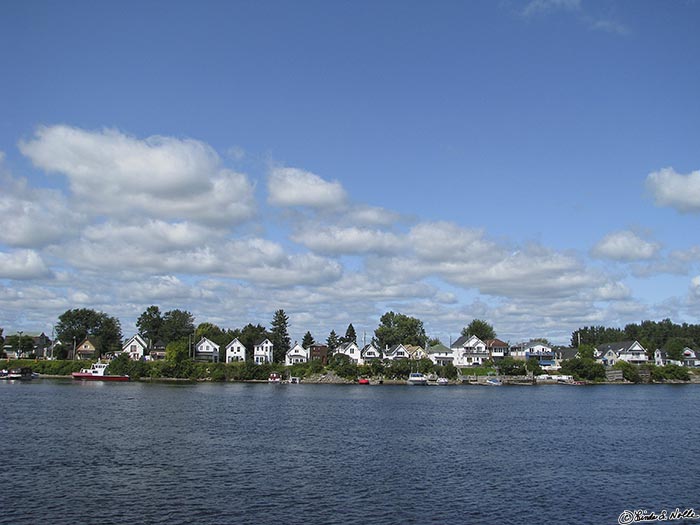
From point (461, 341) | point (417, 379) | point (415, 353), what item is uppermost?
point (461, 341)

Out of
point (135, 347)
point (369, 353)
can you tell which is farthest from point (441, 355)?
point (135, 347)

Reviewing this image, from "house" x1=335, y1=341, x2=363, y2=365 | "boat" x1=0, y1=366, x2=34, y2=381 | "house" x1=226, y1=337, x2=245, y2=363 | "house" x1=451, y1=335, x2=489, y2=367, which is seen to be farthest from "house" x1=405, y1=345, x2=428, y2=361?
"boat" x1=0, y1=366, x2=34, y2=381

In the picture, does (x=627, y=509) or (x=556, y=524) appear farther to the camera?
(x=627, y=509)

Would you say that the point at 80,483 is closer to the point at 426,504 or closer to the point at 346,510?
the point at 346,510

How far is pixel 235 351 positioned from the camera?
166 m

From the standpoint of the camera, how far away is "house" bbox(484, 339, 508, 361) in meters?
176

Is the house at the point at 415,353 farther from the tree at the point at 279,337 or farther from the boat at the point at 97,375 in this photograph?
the boat at the point at 97,375

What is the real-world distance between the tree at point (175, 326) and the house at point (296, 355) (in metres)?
32.2

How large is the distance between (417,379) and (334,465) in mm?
101787

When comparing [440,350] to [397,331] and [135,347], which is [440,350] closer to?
[397,331]

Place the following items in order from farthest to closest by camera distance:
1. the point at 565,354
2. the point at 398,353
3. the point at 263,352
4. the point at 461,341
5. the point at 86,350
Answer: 1. the point at 565,354
2. the point at 461,341
3. the point at 86,350
4. the point at 398,353
5. the point at 263,352

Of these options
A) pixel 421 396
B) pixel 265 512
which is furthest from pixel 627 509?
pixel 421 396

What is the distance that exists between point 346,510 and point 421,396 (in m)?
75.6

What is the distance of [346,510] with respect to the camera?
2991cm
